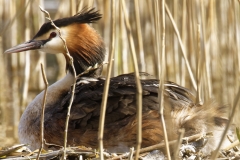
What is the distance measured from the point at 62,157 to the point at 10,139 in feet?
8.42

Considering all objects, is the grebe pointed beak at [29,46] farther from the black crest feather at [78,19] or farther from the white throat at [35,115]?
A: the white throat at [35,115]

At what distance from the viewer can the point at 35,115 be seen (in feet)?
17.6

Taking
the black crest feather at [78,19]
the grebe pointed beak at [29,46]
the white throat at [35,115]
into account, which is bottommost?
the white throat at [35,115]

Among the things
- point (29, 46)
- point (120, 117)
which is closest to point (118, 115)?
point (120, 117)

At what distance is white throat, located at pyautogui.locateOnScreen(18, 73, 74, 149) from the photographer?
5143 millimetres

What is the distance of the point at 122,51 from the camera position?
805cm

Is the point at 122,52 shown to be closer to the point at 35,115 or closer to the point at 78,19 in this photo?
the point at 78,19

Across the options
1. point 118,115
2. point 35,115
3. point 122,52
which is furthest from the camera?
point 122,52

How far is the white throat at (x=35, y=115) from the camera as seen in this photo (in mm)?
5143

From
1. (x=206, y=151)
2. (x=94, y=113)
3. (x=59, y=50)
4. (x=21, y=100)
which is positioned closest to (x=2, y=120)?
(x=21, y=100)

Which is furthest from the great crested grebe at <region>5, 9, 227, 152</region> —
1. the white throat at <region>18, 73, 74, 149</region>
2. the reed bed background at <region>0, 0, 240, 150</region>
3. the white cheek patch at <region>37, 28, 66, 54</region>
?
the reed bed background at <region>0, 0, 240, 150</region>

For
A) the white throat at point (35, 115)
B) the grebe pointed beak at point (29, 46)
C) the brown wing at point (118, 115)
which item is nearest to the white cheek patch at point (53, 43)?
the grebe pointed beak at point (29, 46)

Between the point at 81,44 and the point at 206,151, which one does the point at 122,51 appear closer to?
the point at 81,44

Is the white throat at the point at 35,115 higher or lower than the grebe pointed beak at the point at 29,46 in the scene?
lower
